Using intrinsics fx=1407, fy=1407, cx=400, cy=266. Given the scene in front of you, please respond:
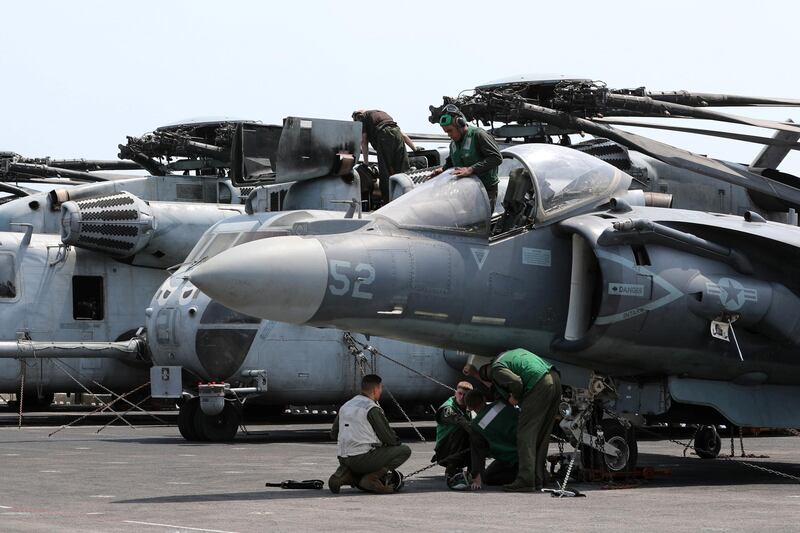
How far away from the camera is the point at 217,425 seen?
61.3 ft

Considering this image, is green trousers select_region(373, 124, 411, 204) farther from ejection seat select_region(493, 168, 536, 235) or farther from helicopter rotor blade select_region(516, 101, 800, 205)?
ejection seat select_region(493, 168, 536, 235)

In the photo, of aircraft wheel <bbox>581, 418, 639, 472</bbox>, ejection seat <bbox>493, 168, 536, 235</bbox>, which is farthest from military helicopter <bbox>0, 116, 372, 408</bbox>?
aircraft wheel <bbox>581, 418, 639, 472</bbox>

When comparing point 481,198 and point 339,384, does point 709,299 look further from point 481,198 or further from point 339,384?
point 339,384

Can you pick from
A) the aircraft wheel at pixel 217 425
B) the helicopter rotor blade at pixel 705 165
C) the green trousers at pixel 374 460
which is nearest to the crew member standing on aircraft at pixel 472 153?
the green trousers at pixel 374 460

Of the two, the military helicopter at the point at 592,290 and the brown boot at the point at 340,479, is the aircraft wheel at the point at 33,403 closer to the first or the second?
the military helicopter at the point at 592,290

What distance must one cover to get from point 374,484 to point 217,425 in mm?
7370

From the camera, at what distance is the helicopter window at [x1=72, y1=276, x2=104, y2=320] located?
2391 centimetres

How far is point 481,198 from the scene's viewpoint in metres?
12.7

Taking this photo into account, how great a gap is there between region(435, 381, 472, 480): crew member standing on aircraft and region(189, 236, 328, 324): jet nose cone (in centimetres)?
212

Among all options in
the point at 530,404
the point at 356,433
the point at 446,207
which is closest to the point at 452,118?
the point at 446,207

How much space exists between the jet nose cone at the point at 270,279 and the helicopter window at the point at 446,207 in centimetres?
124

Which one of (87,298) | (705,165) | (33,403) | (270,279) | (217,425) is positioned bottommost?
(33,403)

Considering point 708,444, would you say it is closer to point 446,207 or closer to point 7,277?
point 446,207

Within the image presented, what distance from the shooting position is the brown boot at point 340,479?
456 inches
